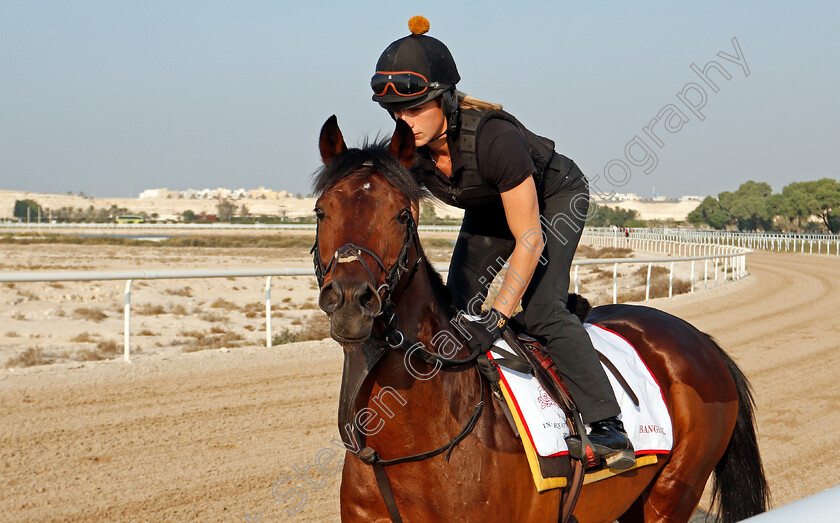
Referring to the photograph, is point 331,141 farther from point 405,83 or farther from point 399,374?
point 399,374

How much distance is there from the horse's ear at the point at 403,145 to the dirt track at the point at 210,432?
2.65 m

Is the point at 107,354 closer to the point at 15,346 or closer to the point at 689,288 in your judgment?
the point at 15,346

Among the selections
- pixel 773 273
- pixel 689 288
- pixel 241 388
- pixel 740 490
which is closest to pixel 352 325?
pixel 740 490

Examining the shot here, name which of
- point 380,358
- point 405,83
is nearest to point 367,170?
point 405,83

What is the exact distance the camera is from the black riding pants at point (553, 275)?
2.54m

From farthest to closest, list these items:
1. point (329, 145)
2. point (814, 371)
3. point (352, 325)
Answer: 1. point (814, 371)
2. point (329, 145)
3. point (352, 325)

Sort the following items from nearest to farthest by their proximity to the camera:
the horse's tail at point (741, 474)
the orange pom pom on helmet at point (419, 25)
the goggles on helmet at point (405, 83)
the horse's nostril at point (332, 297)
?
the horse's nostril at point (332, 297), the goggles on helmet at point (405, 83), the orange pom pom on helmet at point (419, 25), the horse's tail at point (741, 474)

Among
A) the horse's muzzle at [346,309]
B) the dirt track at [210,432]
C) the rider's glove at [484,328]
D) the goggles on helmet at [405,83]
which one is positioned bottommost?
the dirt track at [210,432]

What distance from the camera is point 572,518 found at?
2.45m

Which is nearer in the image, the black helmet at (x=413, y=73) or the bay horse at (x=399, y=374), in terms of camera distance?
the bay horse at (x=399, y=374)

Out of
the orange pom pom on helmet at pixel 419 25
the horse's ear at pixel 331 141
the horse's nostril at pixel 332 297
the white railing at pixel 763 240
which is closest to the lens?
the horse's nostril at pixel 332 297

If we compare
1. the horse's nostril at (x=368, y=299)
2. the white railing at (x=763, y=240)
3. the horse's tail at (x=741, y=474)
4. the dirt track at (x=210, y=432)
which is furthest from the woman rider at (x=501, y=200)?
the white railing at (x=763, y=240)

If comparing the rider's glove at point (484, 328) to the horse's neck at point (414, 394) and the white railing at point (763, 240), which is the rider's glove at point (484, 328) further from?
the white railing at point (763, 240)

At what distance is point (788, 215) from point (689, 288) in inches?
2306
